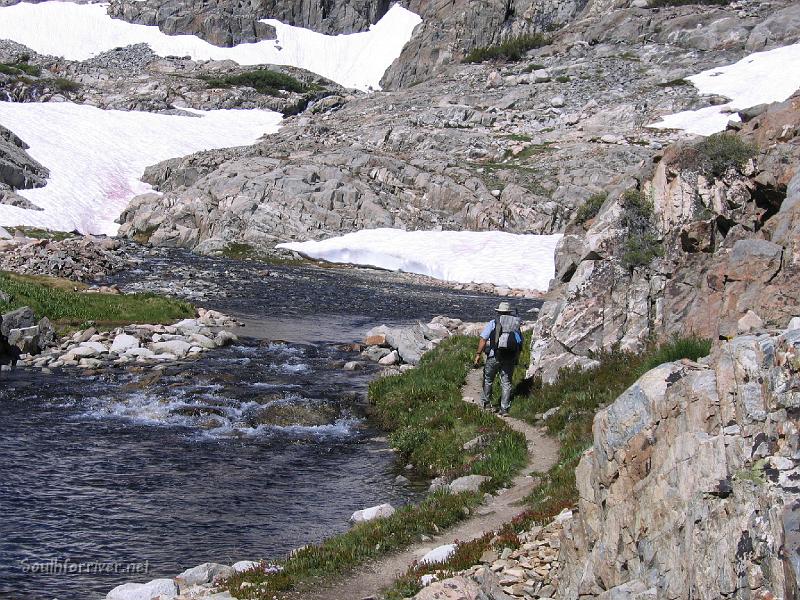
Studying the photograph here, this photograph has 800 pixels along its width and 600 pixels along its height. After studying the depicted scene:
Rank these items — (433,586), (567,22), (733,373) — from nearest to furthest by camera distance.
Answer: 1. (733,373)
2. (433,586)
3. (567,22)

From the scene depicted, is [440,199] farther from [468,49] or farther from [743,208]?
[468,49]

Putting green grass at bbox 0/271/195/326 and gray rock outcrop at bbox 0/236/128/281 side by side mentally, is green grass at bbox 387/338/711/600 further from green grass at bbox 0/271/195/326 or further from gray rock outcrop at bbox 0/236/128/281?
gray rock outcrop at bbox 0/236/128/281

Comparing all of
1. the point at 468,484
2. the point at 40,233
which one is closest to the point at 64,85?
the point at 40,233

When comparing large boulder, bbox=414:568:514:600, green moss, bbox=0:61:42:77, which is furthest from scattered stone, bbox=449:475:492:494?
green moss, bbox=0:61:42:77

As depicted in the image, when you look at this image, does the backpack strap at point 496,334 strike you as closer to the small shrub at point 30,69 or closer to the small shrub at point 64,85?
the small shrub at point 64,85

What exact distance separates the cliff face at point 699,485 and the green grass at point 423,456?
381 cm

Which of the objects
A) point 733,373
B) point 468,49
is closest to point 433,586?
point 733,373

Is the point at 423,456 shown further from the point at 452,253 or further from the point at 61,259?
the point at 452,253

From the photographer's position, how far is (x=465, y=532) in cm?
1124

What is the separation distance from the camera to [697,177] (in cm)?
1602

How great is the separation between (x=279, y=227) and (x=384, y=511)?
61.8m

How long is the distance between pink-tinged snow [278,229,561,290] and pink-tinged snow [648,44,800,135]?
28.7 m

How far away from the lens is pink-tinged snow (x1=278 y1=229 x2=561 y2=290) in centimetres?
6062

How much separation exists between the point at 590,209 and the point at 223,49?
156638 millimetres
